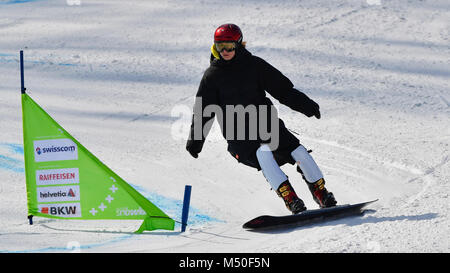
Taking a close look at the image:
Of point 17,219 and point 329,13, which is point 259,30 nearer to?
point 329,13

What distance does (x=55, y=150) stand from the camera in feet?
17.0

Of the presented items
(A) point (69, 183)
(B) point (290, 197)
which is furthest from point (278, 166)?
(A) point (69, 183)

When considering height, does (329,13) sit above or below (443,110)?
above

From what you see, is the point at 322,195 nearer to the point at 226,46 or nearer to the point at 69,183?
the point at 226,46

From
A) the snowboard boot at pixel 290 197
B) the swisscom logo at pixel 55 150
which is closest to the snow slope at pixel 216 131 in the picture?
the snowboard boot at pixel 290 197

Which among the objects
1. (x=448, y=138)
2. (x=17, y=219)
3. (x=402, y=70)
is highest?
(x=402, y=70)

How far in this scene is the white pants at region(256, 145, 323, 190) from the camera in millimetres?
4855

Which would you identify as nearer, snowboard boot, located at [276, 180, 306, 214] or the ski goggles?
the ski goggles

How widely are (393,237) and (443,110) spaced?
143 inches

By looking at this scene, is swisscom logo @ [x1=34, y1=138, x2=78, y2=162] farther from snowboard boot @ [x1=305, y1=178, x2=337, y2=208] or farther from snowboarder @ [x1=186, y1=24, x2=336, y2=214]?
snowboard boot @ [x1=305, y1=178, x2=337, y2=208]

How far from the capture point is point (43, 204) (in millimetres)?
5258

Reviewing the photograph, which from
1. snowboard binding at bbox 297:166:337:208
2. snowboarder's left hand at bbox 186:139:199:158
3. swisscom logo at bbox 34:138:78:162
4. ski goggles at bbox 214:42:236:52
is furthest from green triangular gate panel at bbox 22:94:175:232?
ski goggles at bbox 214:42:236:52
